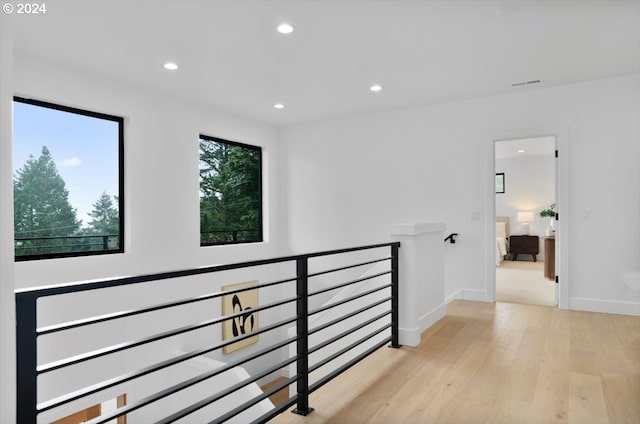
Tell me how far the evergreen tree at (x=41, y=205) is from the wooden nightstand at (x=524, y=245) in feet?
28.2

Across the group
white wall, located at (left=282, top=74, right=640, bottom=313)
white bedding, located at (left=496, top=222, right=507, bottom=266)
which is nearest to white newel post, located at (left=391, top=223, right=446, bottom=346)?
white wall, located at (left=282, top=74, right=640, bottom=313)

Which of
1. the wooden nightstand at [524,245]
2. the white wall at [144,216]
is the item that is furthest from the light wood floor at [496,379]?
the wooden nightstand at [524,245]

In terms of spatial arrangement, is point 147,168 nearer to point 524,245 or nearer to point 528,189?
point 524,245

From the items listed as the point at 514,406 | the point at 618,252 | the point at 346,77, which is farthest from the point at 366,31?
the point at 618,252

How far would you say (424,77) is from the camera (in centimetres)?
424

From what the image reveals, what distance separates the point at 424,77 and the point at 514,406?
126 inches

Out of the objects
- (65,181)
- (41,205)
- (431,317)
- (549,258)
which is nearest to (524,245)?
(549,258)

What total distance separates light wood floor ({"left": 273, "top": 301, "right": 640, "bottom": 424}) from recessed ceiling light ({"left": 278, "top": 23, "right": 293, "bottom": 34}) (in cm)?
257

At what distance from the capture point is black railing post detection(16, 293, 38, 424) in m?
1.08

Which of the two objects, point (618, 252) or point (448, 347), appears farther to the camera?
point (618, 252)

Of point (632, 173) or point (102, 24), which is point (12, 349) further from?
point (632, 173)

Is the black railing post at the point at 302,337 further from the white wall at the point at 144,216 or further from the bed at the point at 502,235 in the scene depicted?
the bed at the point at 502,235

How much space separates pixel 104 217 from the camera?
14.4 feet

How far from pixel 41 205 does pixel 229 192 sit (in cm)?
→ 253
